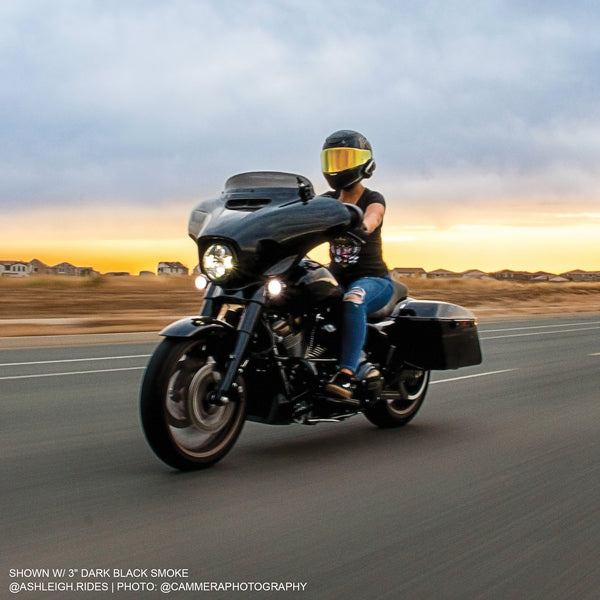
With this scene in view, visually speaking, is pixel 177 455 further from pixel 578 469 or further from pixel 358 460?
pixel 578 469

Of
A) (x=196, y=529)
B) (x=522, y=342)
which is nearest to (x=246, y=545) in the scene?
(x=196, y=529)

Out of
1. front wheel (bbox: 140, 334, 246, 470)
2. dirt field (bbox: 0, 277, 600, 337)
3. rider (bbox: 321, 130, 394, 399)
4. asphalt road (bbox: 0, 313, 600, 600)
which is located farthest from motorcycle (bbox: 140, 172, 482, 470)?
dirt field (bbox: 0, 277, 600, 337)

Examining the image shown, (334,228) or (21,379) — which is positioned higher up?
(334,228)

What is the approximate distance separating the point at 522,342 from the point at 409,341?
11.3m

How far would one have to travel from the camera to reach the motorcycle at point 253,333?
5383mm

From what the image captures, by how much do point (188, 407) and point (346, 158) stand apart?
7.04 ft

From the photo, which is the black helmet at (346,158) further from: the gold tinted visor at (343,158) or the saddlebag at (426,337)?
the saddlebag at (426,337)

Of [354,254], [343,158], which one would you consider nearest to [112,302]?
[354,254]

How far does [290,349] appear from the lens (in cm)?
597

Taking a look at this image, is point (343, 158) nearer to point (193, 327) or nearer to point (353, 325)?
point (353, 325)

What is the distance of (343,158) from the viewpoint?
6.41 m

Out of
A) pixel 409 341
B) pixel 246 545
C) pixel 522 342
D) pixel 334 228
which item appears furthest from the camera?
pixel 522 342

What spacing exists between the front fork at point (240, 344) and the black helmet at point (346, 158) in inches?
49.5

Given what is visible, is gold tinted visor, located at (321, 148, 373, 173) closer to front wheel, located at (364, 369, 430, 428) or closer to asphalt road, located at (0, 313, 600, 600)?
front wheel, located at (364, 369, 430, 428)
